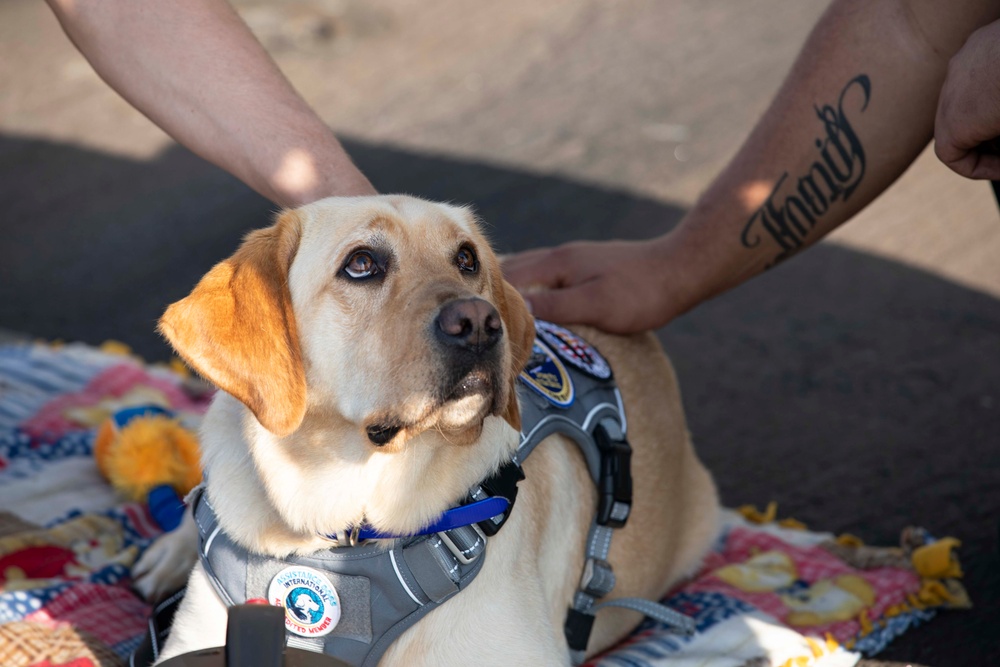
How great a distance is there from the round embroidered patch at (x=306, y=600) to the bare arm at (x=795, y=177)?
1366 mm

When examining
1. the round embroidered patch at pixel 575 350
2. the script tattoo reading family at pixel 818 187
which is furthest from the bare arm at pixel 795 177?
the round embroidered patch at pixel 575 350

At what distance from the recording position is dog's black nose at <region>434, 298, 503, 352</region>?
6.93ft

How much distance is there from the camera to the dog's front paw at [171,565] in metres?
3.00

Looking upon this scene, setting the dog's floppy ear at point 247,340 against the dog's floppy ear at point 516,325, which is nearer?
the dog's floppy ear at point 247,340

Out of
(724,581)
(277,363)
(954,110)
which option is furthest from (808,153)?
(277,363)

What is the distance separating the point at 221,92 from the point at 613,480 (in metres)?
1.67

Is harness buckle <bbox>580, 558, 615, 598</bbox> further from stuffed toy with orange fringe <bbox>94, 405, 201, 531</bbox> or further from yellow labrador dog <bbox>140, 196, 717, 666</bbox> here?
stuffed toy with orange fringe <bbox>94, 405, 201, 531</bbox>

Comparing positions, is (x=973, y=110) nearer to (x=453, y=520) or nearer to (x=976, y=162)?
(x=976, y=162)

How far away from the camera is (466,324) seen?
2.11 metres

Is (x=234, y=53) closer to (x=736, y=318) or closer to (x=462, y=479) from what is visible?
(x=462, y=479)

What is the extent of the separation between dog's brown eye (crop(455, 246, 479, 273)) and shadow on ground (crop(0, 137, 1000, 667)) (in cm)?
183

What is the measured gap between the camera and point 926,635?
3.09 m

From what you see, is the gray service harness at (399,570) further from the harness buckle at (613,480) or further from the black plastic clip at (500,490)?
the harness buckle at (613,480)

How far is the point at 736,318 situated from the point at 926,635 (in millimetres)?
2488
